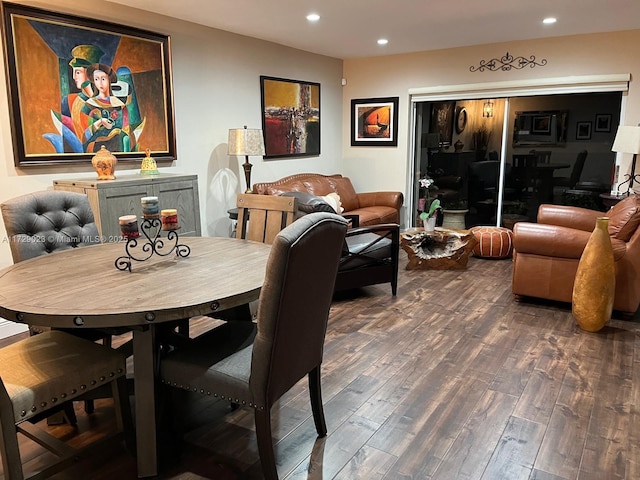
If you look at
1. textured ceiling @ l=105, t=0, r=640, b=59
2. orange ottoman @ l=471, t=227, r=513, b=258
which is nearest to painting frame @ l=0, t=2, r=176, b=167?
textured ceiling @ l=105, t=0, r=640, b=59

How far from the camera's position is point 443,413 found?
2.42 m

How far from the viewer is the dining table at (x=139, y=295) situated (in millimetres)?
1678

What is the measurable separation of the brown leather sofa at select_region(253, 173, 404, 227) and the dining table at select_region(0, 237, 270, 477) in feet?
10.1

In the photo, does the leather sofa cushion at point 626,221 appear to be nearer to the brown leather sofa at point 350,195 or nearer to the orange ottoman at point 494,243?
the orange ottoman at point 494,243

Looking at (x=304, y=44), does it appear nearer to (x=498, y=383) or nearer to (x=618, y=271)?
(x=618, y=271)

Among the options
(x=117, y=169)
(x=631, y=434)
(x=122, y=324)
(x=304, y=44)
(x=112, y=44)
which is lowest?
(x=631, y=434)

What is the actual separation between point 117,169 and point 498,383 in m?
3.27

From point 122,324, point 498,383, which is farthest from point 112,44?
point 498,383

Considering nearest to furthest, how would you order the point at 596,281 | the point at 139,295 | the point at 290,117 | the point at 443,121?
the point at 139,295
the point at 596,281
the point at 290,117
the point at 443,121

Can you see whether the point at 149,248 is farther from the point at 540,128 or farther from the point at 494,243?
the point at 540,128

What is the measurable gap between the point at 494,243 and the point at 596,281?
6.79ft

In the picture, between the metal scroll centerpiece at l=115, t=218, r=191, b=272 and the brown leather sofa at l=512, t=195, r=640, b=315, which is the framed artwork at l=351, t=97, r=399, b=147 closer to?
the brown leather sofa at l=512, t=195, r=640, b=315

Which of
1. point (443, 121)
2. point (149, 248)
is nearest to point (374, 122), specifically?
point (443, 121)

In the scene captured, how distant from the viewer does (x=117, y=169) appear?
155 inches
